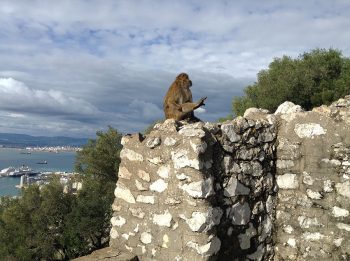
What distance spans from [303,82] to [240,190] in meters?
15.6

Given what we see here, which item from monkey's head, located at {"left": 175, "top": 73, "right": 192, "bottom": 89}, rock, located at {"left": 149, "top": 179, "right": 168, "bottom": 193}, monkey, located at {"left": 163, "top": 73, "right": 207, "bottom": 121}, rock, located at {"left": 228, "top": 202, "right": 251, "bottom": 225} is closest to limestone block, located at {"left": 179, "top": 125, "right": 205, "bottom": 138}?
rock, located at {"left": 149, "top": 179, "right": 168, "bottom": 193}

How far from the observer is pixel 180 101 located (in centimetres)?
602

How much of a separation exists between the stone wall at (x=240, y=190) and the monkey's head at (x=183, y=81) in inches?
63.7

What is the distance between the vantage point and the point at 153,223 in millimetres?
4500

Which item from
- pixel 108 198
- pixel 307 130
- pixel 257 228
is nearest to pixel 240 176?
pixel 257 228

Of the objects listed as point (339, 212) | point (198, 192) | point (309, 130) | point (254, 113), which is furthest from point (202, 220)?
point (254, 113)

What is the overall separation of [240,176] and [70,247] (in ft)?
57.8

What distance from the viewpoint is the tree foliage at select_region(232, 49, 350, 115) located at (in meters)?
18.4

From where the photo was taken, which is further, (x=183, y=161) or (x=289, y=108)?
(x=289, y=108)

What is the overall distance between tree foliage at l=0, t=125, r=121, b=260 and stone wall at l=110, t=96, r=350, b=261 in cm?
1609

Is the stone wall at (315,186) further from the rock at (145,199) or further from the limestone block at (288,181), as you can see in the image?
the rock at (145,199)

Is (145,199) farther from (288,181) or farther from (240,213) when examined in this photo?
(288,181)

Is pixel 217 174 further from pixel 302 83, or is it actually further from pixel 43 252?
pixel 43 252

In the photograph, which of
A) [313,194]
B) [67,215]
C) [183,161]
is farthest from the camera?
[67,215]
